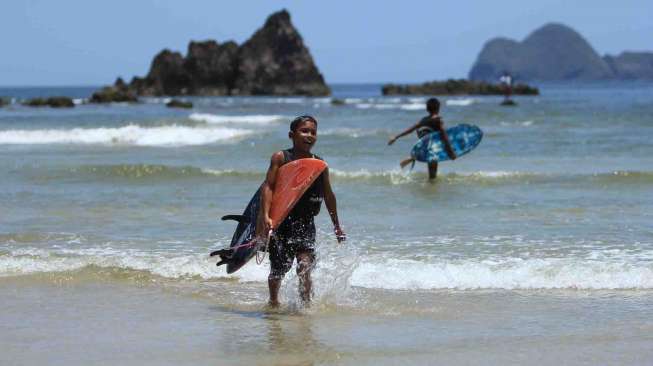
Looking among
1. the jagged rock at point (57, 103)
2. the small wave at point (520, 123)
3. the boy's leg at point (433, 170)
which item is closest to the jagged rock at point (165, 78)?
the jagged rock at point (57, 103)

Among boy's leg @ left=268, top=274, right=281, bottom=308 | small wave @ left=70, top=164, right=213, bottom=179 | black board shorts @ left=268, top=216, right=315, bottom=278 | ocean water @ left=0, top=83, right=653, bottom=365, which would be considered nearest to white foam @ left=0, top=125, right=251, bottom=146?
small wave @ left=70, top=164, right=213, bottom=179

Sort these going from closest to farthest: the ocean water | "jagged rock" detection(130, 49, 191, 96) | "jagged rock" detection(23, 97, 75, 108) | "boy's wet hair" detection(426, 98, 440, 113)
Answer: the ocean water, "boy's wet hair" detection(426, 98, 440, 113), "jagged rock" detection(23, 97, 75, 108), "jagged rock" detection(130, 49, 191, 96)

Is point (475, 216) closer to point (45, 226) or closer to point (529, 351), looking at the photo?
point (45, 226)

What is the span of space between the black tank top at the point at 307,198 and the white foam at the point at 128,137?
18022 mm

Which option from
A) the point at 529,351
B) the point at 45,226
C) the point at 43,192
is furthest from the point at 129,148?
the point at 529,351

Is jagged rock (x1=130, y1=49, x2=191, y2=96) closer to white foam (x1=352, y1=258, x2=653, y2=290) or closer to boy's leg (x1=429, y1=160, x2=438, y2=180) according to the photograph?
boy's leg (x1=429, y1=160, x2=438, y2=180)

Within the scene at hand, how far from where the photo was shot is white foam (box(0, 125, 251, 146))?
24719mm

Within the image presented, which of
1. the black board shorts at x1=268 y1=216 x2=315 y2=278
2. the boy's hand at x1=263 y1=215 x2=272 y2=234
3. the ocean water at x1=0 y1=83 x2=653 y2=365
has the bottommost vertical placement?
the ocean water at x1=0 y1=83 x2=653 y2=365

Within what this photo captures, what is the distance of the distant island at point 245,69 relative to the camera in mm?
110625

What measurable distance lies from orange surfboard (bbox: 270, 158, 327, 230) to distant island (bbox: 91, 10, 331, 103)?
102468mm

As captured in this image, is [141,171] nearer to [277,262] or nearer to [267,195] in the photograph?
[277,262]

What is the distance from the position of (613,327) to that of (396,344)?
4.38ft

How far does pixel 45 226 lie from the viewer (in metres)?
A: 9.79

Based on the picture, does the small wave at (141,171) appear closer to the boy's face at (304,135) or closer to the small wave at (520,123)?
the boy's face at (304,135)
